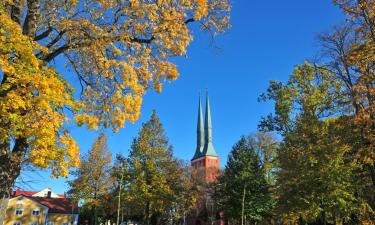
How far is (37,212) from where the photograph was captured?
189 ft

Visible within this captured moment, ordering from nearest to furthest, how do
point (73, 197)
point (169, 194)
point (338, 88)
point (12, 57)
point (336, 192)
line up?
point (12, 57)
point (336, 192)
point (338, 88)
point (169, 194)
point (73, 197)

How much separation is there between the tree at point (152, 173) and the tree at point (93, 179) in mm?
6035

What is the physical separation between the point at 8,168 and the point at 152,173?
97.4ft

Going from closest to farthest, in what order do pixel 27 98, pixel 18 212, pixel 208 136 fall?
pixel 27 98 → pixel 18 212 → pixel 208 136

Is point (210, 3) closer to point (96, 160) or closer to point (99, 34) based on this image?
point (99, 34)

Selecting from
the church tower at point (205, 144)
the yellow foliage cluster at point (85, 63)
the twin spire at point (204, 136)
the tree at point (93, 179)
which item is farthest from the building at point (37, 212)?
the twin spire at point (204, 136)

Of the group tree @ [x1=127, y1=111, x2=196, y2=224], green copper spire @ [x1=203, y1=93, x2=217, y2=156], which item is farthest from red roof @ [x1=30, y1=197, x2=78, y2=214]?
green copper spire @ [x1=203, y1=93, x2=217, y2=156]

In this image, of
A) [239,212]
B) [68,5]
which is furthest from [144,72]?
[239,212]

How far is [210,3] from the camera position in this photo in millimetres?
11398

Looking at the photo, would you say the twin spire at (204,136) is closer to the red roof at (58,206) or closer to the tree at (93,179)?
the red roof at (58,206)

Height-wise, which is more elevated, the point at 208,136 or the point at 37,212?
the point at 208,136

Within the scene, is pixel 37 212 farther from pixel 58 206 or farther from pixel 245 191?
pixel 245 191

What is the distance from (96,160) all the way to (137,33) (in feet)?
124

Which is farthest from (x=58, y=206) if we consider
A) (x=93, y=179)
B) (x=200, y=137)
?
(x=200, y=137)
